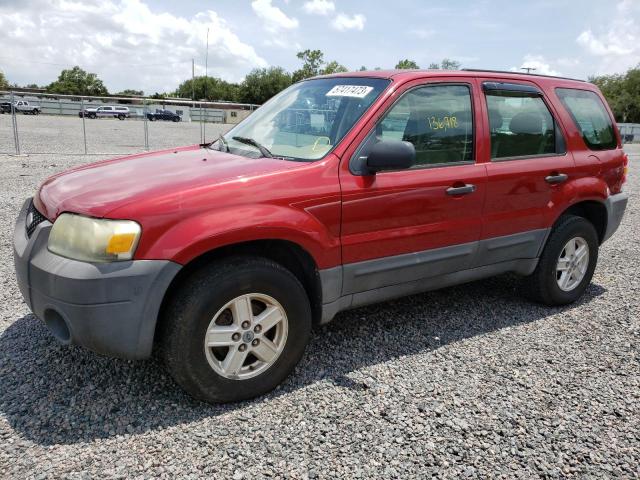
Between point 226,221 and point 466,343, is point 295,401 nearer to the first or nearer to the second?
point 226,221

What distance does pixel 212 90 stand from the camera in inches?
4112

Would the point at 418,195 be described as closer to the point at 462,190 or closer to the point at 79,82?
the point at 462,190

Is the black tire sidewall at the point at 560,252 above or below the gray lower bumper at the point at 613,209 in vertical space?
below

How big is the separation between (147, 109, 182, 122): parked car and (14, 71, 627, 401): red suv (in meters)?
44.6

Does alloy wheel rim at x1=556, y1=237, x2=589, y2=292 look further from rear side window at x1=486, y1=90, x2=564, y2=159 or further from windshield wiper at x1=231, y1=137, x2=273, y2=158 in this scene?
windshield wiper at x1=231, y1=137, x2=273, y2=158

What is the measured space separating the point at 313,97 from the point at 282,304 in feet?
5.29

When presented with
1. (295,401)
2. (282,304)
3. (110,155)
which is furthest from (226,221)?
(110,155)

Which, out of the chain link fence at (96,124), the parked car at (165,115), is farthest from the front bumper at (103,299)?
the parked car at (165,115)

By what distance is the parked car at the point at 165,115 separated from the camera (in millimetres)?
45731

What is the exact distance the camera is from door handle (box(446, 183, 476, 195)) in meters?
3.54

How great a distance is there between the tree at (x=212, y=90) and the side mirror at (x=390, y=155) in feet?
310

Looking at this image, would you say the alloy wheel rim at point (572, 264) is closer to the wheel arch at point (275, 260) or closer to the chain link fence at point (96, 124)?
the wheel arch at point (275, 260)

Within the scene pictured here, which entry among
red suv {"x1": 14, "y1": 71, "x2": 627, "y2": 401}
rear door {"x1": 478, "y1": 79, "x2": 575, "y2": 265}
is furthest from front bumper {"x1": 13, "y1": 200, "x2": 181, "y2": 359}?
rear door {"x1": 478, "y1": 79, "x2": 575, "y2": 265}

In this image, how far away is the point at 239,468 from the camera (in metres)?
2.42
